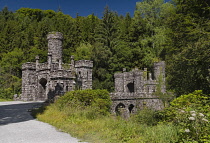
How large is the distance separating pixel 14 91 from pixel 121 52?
1740cm

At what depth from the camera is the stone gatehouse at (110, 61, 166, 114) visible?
21.8m

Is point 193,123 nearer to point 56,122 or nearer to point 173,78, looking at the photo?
point 56,122

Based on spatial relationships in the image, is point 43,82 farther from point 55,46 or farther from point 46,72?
point 55,46

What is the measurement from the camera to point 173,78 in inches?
535

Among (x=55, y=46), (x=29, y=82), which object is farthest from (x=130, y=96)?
(x=29, y=82)

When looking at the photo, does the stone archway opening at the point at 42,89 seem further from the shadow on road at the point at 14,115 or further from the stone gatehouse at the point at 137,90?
the shadow on road at the point at 14,115

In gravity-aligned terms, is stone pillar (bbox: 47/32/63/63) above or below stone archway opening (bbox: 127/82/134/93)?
above

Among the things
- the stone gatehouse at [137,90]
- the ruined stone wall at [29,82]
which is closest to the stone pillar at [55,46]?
the ruined stone wall at [29,82]

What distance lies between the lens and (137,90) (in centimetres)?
2609

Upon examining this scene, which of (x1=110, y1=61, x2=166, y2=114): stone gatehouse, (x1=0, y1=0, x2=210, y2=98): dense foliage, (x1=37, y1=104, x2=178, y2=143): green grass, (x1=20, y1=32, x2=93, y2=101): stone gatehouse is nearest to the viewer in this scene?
(x1=37, y1=104, x2=178, y2=143): green grass

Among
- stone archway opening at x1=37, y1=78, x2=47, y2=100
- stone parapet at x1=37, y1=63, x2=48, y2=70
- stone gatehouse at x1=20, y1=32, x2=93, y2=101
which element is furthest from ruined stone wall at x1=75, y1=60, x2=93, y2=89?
stone archway opening at x1=37, y1=78, x2=47, y2=100

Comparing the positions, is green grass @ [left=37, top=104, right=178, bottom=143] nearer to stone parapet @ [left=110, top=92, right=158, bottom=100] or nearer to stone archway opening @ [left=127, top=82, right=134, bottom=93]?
stone parapet @ [left=110, top=92, right=158, bottom=100]

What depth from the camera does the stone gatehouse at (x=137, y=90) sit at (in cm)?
2178

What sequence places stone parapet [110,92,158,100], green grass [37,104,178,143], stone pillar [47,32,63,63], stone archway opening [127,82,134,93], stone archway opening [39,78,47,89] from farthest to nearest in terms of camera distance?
1. stone archway opening [127,82,134,93]
2. stone pillar [47,32,63,63]
3. stone archway opening [39,78,47,89]
4. stone parapet [110,92,158,100]
5. green grass [37,104,178,143]
